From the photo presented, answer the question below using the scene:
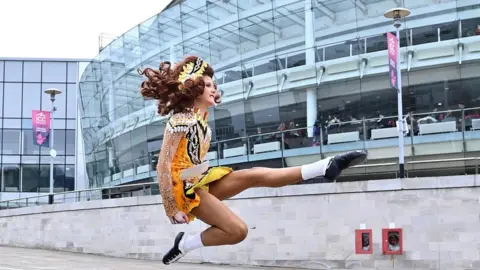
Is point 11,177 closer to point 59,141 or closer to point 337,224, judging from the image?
point 59,141

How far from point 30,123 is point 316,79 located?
121 feet

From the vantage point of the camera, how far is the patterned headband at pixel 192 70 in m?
5.55

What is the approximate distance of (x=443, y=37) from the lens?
977 inches

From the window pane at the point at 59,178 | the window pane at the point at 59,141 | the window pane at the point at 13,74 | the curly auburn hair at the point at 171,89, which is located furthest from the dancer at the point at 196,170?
the window pane at the point at 13,74

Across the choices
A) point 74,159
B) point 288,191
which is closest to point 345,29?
point 288,191

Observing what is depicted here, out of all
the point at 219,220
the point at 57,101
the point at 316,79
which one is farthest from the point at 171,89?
the point at 57,101

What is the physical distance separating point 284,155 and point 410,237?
744 centimetres

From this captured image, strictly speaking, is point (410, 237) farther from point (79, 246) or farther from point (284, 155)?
point (79, 246)

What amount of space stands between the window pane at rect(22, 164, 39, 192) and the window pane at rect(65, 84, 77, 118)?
218 inches

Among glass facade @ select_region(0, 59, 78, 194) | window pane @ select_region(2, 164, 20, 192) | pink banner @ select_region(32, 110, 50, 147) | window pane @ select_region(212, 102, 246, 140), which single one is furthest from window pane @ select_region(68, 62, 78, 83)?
window pane @ select_region(212, 102, 246, 140)

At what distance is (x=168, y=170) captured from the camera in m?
5.28

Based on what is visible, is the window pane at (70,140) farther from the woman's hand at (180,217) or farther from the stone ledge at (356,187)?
the woman's hand at (180,217)

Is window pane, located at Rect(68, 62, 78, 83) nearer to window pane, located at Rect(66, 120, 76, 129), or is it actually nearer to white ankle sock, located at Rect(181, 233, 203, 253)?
window pane, located at Rect(66, 120, 76, 129)

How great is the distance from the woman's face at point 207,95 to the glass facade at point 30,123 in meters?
52.7
